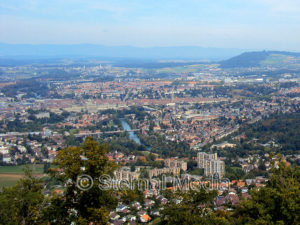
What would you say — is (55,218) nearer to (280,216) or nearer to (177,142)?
(280,216)

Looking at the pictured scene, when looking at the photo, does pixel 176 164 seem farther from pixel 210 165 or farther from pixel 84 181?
pixel 84 181

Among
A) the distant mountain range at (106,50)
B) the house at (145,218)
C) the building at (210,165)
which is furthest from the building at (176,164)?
the distant mountain range at (106,50)

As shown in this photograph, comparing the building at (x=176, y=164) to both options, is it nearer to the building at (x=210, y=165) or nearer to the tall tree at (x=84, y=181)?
the building at (x=210, y=165)

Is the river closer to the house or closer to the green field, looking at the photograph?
the green field

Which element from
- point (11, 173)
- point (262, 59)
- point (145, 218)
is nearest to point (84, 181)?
point (145, 218)

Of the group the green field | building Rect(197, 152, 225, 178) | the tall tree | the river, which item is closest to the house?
the tall tree

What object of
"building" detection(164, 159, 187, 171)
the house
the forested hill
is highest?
the forested hill
